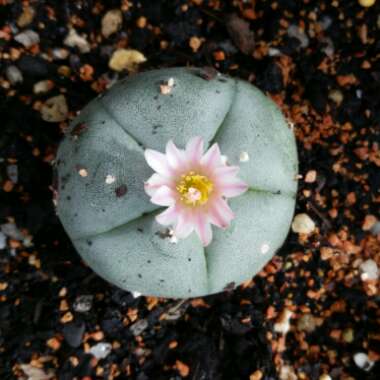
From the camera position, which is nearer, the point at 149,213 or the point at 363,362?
the point at 149,213

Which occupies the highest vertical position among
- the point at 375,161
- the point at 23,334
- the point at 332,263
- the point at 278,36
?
the point at 278,36

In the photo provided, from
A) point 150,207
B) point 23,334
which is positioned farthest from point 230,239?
point 23,334

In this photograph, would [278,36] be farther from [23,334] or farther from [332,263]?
[23,334]

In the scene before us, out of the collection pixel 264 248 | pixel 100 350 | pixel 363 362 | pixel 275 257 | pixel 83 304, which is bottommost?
pixel 363 362

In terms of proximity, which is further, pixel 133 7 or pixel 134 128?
pixel 133 7

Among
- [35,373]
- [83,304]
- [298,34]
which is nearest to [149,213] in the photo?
[83,304]

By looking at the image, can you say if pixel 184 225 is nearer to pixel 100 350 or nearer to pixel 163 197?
pixel 163 197
